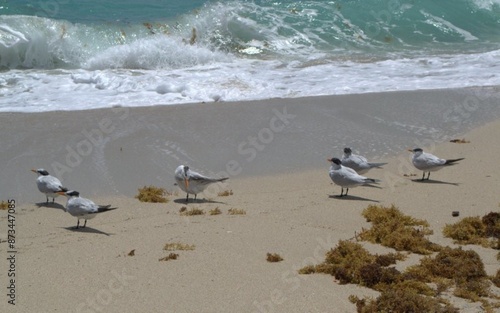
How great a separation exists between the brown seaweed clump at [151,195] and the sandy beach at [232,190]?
108 mm

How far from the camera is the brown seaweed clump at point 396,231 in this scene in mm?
6086

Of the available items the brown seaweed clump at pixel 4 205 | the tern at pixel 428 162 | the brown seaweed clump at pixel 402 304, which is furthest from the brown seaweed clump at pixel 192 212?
the tern at pixel 428 162

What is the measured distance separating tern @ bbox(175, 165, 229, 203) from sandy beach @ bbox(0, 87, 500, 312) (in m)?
0.17

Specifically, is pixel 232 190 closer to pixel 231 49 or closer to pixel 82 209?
pixel 82 209

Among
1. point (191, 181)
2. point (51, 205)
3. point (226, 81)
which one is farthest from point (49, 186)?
point (226, 81)

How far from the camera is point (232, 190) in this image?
26.5ft

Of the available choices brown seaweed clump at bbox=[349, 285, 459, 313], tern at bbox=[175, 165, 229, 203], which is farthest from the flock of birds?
brown seaweed clump at bbox=[349, 285, 459, 313]

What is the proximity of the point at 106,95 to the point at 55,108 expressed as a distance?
3.76ft

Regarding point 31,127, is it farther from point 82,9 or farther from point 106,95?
point 82,9

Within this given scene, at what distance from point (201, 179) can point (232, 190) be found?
53cm

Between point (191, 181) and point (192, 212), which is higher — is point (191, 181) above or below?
above

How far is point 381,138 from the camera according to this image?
9.95 meters

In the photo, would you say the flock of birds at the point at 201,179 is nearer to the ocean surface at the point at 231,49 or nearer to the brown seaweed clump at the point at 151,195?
the brown seaweed clump at the point at 151,195

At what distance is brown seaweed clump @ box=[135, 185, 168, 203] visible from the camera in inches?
299
